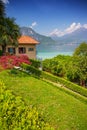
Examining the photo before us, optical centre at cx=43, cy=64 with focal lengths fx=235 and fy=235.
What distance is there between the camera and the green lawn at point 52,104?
16.9m

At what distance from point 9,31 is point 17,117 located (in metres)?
26.6

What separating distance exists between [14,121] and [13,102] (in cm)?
139

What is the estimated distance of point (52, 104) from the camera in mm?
20000

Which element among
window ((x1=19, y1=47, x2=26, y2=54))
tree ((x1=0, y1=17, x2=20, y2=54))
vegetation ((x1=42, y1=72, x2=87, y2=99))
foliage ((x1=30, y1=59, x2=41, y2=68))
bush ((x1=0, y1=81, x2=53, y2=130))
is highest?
tree ((x1=0, y1=17, x2=20, y2=54))

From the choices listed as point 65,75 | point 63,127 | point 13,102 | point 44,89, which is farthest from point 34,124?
point 65,75

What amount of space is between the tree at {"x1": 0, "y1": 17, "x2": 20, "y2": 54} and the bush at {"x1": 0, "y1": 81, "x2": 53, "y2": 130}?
77.7 feet

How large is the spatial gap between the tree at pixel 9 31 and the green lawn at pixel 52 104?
9192 millimetres

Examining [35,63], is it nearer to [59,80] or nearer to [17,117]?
[59,80]

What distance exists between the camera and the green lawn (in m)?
16.9

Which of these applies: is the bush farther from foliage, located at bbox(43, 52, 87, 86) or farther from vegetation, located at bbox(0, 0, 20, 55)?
vegetation, located at bbox(0, 0, 20, 55)

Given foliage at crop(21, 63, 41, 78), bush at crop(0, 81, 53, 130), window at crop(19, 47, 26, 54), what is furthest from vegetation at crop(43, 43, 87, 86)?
bush at crop(0, 81, 53, 130)

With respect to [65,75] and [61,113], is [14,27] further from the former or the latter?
[61,113]

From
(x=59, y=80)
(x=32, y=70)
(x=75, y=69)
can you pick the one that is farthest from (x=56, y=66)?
(x=59, y=80)

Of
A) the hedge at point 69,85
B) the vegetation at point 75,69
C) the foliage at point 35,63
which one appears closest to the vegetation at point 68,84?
the hedge at point 69,85
